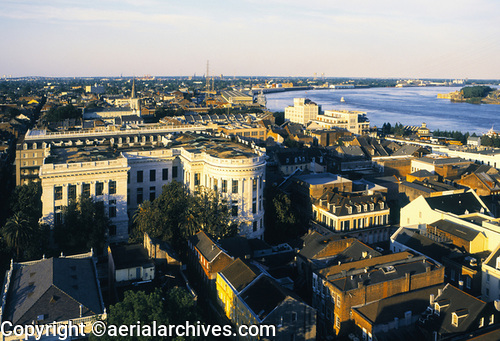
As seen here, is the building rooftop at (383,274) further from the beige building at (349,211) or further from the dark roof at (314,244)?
the beige building at (349,211)

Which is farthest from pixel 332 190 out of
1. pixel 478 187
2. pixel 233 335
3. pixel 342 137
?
pixel 342 137

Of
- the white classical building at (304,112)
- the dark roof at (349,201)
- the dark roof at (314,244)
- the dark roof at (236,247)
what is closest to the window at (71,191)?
the dark roof at (236,247)

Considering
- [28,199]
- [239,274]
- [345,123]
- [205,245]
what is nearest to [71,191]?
[28,199]

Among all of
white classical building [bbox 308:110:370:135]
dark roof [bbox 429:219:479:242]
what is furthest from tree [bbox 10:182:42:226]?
white classical building [bbox 308:110:370:135]

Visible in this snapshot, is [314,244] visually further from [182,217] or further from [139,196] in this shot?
[139,196]

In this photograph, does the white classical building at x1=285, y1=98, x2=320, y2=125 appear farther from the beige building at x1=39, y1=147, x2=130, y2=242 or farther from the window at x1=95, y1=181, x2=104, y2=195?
the window at x1=95, y1=181, x2=104, y2=195

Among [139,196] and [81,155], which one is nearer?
[81,155]

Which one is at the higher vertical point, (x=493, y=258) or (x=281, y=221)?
(x=493, y=258)
